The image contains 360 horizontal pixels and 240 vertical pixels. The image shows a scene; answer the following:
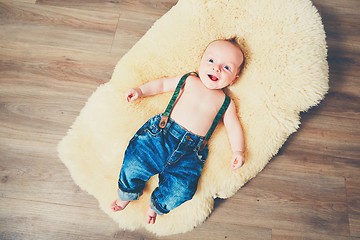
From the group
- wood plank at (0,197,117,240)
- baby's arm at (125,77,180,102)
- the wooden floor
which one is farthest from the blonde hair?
wood plank at (0,197,117,240)

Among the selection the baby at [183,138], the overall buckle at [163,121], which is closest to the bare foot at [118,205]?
the baby at [183,138]

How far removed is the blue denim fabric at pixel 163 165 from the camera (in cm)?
106

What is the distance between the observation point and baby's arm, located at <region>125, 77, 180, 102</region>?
1152mm

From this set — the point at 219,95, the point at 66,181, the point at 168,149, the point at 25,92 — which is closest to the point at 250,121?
the point at 219,95

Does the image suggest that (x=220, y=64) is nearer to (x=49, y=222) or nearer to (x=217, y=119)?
(x=217, y=119)

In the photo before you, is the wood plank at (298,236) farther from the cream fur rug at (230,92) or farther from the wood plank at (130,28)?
the wood plank at (130,28)

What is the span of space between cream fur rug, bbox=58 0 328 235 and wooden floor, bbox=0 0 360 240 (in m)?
0.07

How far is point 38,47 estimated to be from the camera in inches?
53.4

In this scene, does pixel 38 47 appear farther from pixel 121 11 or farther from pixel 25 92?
pixel 121 11

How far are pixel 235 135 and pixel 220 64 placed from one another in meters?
0.26

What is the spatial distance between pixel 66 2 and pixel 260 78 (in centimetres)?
92

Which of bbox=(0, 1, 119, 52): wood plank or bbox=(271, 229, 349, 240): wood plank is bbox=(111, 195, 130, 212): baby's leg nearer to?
bbox=(271, 229, 349, 240): wood plank

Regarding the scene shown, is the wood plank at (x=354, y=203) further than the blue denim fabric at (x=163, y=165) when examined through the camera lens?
Yes

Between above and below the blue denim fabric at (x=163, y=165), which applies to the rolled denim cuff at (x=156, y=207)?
below
